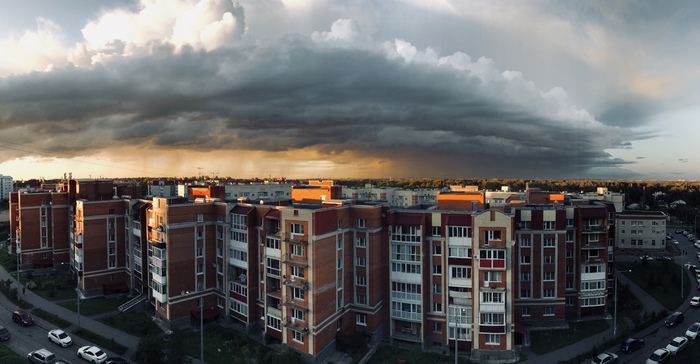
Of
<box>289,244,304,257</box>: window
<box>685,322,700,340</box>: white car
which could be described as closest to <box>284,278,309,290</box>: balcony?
<box>289,244,304,257</box>: window

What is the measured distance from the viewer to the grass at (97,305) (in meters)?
53.8

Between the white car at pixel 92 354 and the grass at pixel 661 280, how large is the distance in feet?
242

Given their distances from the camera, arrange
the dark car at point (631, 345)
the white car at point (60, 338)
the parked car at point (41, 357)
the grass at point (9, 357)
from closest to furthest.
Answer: the grass at point (9, 357)
the parked car at point (41, 357)
the dark car at point (631, 345)
the white car at point (60, 338)

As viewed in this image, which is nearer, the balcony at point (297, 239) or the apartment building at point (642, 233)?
the balcony at point (297, 239)

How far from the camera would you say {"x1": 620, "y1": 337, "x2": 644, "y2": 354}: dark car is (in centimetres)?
4331

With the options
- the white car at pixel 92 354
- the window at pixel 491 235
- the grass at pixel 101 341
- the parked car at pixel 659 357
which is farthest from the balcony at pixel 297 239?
the parked car at pixel 659 357

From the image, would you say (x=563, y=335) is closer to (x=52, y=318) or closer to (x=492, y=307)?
(x=492, y=307)

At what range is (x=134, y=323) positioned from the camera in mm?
49500

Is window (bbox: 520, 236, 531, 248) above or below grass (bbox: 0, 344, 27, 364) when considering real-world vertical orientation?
above

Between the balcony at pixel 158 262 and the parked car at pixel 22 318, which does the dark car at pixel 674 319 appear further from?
the parked car at pixel 22 318

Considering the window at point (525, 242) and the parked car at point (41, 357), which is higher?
the window at point (525, 242)

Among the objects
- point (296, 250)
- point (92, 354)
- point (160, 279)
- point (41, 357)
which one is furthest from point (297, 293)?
point (41, 357)

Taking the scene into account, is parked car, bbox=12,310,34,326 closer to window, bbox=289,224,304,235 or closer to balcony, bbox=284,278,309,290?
balcony, bbox=284,278,309,290

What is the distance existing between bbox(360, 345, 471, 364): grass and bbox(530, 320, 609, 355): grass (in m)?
9.74
